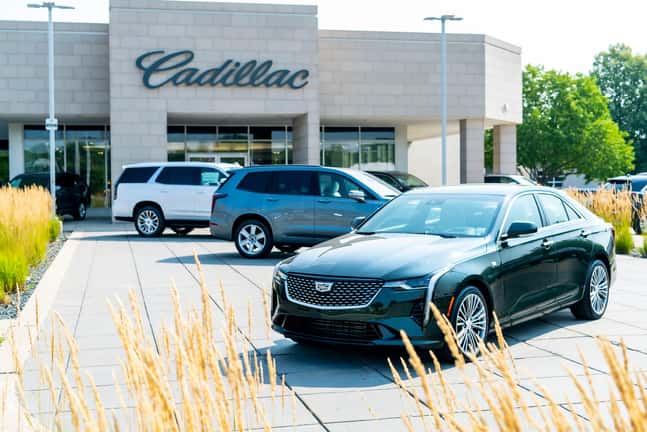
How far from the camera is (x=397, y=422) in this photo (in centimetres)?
525

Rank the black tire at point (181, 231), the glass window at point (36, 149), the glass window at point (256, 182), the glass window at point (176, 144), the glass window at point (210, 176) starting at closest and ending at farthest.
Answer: the glass window at point (256, 182), the glass window at point (210, 176), the black tire at point (181, 231), the glass window at point (36, 149), the glass window at point (176, 144)

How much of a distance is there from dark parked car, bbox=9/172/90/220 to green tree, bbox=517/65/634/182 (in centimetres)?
3958

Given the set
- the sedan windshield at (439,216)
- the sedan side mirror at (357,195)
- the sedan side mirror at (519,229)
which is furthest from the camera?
the sedan side mirror at (357,195)

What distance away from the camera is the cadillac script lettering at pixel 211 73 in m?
28.5

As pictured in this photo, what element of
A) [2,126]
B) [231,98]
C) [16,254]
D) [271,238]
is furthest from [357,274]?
[2,126]

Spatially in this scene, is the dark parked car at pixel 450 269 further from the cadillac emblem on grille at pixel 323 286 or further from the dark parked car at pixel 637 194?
the dark parked car at pixel 637 194

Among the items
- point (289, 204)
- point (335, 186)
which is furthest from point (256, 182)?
point (335, 186)

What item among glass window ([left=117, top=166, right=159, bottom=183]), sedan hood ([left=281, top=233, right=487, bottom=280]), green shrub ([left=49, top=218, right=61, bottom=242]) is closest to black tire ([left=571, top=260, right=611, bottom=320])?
sedan hood ([left=281, top=233, right=487, bottom=280])

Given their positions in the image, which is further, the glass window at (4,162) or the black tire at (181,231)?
the glass window at (4,162)

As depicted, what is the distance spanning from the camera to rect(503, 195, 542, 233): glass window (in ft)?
26.4

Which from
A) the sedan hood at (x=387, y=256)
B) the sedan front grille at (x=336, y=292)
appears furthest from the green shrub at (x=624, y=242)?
the sedan front grille at (x=336, y=292)

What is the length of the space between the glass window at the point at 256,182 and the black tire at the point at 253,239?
62 cm

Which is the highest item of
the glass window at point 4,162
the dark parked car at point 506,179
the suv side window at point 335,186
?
the glass window at point 4,162

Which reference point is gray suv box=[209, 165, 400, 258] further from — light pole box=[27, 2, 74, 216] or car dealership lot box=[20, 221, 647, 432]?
light pole box=[27, 2, 74, 216]
